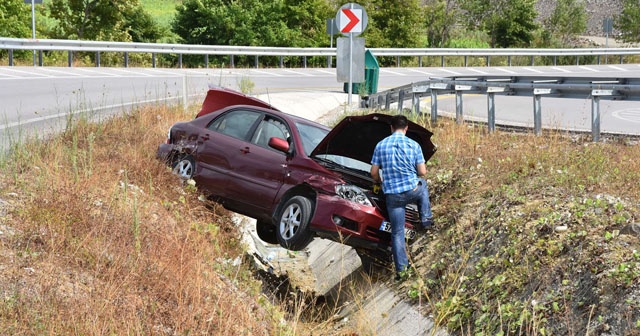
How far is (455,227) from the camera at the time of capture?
33.6 ft

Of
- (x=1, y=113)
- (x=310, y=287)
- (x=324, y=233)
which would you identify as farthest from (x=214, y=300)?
(x=1, y=113)

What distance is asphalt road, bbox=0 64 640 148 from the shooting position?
17.0m

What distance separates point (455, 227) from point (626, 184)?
6.17 feet

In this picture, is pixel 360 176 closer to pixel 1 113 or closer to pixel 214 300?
pixel 214 300

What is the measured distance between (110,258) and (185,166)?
492cm

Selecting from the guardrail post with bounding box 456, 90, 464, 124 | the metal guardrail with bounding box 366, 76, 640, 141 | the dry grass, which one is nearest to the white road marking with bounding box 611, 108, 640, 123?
the metal guardrail with bounding box 366, 76, 640, 141

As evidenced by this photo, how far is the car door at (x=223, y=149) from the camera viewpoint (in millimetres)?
11539

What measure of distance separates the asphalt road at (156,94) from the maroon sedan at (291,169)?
2.23 m

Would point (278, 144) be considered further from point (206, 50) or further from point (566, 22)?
point (566, 22)

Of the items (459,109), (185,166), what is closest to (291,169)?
(185,166)

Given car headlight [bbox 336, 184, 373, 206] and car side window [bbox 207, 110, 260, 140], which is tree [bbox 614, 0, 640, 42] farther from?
car headlight [bbox 336, 184, 373, 206]

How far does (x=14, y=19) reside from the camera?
53.1 m

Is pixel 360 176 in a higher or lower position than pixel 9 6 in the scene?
lower

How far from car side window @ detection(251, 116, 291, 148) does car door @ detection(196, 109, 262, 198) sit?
0.12 m
